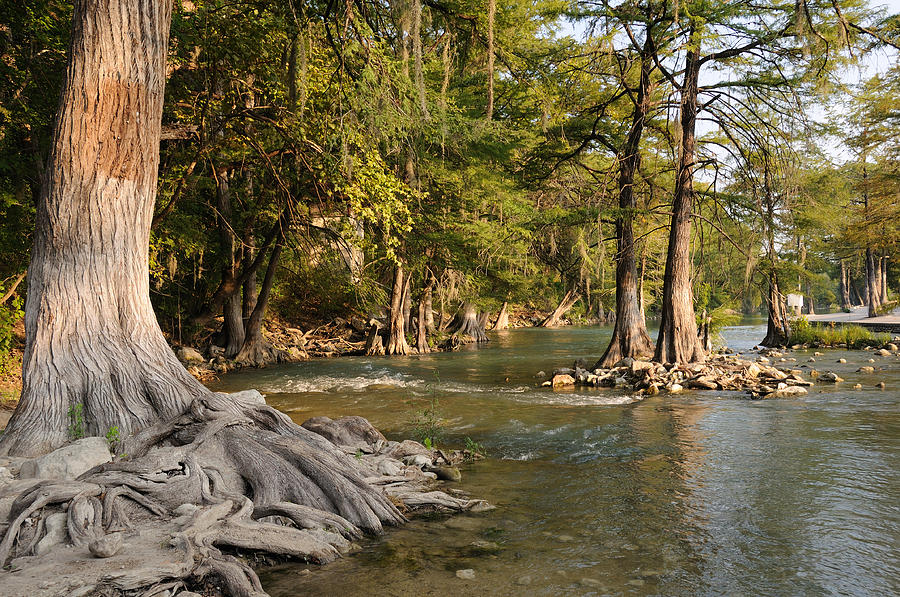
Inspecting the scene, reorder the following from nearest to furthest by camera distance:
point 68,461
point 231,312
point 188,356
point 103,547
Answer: point 103,547 → point 68,461 → point 188,356 → point 231,312

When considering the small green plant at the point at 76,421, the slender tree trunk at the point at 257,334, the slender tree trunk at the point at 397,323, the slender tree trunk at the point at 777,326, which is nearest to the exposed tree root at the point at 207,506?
the small green plant at the point at 76,421

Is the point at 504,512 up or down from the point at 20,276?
down

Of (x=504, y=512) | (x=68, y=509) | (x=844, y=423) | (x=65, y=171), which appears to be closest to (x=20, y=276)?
(x=65, y=171)

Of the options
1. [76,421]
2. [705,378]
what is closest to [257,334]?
[705,378]

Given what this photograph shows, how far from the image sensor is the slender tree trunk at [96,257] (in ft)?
18.5

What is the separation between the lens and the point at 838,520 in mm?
5434

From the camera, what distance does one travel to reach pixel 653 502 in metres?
6.01

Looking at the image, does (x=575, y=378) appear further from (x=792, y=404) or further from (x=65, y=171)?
(x=65, y=171)

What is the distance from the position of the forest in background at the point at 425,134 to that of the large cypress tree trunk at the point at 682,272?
8.0 inches

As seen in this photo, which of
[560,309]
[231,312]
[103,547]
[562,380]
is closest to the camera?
[103,547]

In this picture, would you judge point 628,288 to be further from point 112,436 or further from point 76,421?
point 76,421

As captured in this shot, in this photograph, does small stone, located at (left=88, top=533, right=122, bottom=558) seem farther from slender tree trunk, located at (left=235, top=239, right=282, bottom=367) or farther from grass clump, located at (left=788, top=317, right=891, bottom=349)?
grass clump, located at (left=788, top=317, right=891, bottom=349)

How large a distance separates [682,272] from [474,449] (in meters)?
9.99

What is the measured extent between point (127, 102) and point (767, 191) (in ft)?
44.9
